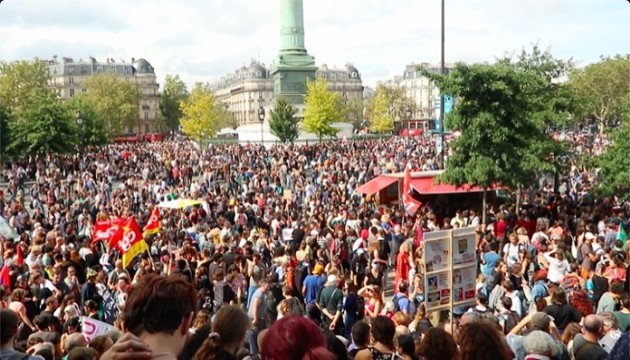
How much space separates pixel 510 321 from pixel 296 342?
19.9ft

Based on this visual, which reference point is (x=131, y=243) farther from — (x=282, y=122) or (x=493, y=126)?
(x=282, y=122)

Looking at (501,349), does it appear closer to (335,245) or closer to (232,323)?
(232,323)

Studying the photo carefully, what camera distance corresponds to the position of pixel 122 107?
3907 inches

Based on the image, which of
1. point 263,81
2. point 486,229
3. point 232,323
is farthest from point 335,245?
point 263,81

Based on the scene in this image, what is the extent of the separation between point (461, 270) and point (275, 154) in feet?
113

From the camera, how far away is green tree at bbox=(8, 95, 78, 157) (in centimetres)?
4597

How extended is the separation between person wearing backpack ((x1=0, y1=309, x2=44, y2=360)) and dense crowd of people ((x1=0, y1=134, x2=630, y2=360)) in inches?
0.5

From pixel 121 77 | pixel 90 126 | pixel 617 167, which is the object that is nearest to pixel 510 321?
pixel 617 167

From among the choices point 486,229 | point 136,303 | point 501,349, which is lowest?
point 486,229

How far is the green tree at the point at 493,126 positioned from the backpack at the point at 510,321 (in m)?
10.6

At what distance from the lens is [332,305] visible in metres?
10.0

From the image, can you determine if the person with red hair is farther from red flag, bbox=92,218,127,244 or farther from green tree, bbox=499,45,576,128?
green tree, bbox=499,45,576,128

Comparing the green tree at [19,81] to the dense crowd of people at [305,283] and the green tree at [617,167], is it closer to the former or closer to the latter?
the dense crowd of people at [305,283]

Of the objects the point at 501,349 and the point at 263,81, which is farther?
the point at 263,81
